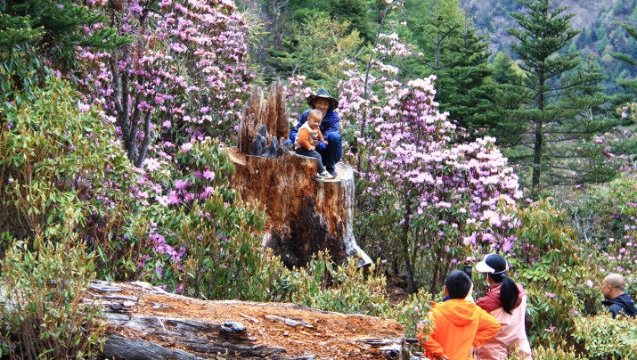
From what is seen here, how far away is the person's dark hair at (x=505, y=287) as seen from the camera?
554cm

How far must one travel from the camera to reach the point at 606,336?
22.3 ft

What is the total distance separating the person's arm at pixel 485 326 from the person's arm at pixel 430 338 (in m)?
0.32

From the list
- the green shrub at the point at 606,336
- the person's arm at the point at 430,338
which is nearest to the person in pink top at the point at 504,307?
the person's arm at the point at 430,338

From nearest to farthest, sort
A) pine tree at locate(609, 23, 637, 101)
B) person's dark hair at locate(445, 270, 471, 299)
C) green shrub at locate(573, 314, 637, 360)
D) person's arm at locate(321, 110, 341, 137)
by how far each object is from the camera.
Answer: person's dark hair at locate(445, 270, 471, 299)
green shrub at locate(573, 314, 637, 360)
person's arm at locate(321, 110, 341, 137)
pine tree at locate(609, 23, 637, 101)

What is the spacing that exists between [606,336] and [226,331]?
4.08m

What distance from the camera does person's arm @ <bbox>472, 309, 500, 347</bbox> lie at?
511 cm

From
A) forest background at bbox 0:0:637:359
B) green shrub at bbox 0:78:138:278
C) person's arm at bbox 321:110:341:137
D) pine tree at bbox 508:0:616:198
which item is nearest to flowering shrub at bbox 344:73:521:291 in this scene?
forest background at bbox 0:0:637:359

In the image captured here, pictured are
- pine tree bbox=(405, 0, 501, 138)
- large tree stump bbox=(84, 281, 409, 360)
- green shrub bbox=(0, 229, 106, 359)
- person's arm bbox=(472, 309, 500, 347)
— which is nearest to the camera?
green shrub bbox=(0, 229, 106, 359)

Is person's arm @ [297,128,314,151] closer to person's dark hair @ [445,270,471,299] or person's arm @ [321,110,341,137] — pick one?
person's arm @ [321,110,341,137]

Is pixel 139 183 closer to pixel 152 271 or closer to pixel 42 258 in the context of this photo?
pixel 152 271

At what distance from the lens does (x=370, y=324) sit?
189 inches

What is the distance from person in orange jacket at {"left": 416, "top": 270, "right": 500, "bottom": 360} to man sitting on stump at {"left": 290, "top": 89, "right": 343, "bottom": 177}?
12.8 ft

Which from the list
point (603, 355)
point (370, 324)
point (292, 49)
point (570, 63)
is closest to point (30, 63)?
point (370, 324)

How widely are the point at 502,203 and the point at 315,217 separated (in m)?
2.17
